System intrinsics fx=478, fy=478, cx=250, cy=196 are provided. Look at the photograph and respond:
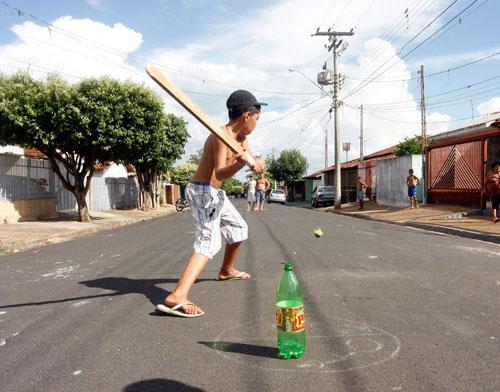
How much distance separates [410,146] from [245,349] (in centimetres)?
2900

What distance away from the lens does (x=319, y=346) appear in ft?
10.8

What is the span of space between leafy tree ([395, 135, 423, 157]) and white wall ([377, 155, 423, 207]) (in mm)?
4108

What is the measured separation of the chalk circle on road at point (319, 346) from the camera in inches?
116

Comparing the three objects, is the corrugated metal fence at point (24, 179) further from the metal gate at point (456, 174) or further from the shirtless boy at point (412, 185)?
the metal gate at point (456, 174)

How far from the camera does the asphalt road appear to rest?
2.77 metres

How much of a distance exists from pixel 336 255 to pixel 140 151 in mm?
13283

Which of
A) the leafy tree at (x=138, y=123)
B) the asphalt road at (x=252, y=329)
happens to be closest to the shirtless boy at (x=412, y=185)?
the leafy tree at (x=138, y=123)

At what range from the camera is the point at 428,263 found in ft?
22.2

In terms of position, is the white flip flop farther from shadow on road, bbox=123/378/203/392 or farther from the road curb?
the road curb

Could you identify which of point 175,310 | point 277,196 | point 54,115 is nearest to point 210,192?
point 175,310

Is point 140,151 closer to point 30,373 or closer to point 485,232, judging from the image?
point 485,232

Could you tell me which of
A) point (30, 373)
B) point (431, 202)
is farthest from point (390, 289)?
point (431, 202)

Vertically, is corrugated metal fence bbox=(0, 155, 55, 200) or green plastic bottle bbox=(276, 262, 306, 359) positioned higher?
corrugated metal fence bbox=(0, 155, 55, 200)

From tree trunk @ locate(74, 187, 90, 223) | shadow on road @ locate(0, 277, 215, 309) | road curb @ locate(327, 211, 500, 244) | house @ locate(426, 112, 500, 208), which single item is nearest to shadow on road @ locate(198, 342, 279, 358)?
shadow on road @ locate(0, 277, 215, 309)
